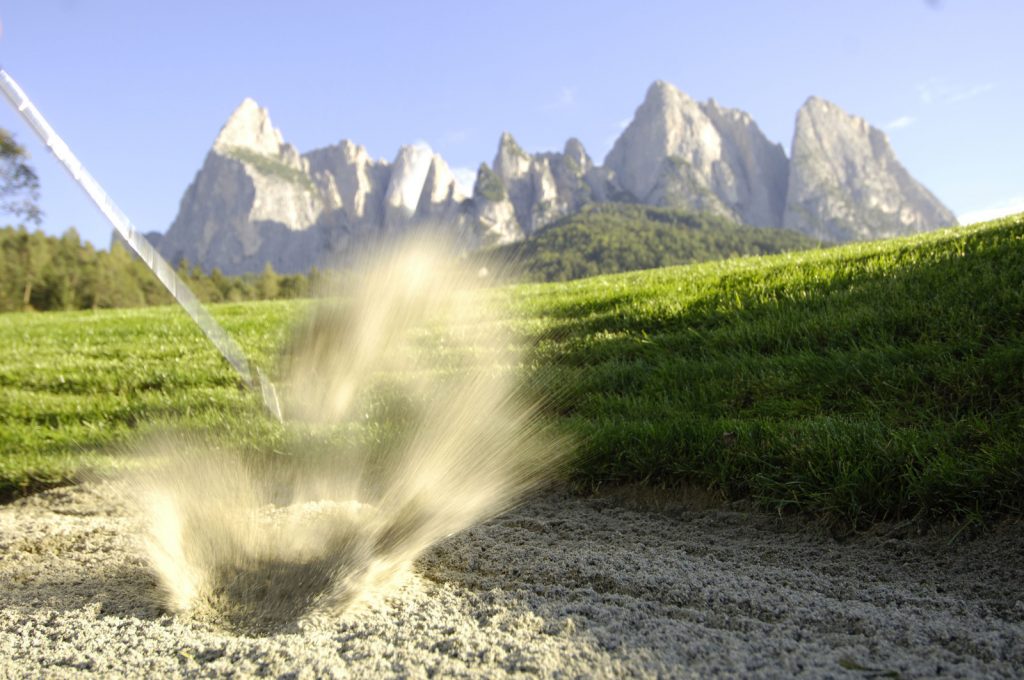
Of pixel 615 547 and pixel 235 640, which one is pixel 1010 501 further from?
pixel 235 640

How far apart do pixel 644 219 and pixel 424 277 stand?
18173 centimetres

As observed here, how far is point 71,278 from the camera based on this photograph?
65875 millimetres

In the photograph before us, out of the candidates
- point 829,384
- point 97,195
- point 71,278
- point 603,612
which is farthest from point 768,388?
point 71,278

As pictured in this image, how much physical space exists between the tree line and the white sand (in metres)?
51.1

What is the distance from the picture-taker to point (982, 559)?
108 inches

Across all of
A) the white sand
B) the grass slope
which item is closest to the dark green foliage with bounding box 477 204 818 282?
the grass slope

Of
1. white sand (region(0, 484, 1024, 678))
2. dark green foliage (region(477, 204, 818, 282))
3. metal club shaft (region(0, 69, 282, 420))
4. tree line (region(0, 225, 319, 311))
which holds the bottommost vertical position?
white sand (region(0, 484, 1024, 678))

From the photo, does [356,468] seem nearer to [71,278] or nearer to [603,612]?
[603,612]

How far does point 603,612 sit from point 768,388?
2799 millimetres

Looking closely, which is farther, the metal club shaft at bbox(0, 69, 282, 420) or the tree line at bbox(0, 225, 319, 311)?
the tree line at bbox(0, 225, 319, 311)

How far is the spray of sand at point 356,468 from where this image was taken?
2717 mm

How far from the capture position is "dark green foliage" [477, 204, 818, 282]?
377 feet

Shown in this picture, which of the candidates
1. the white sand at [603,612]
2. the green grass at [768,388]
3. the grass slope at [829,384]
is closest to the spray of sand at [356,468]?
the white sand at [603,612]

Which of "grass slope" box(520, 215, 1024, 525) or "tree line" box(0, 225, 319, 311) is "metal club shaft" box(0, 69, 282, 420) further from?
"tree line" box(0, 225, 319, 311)
